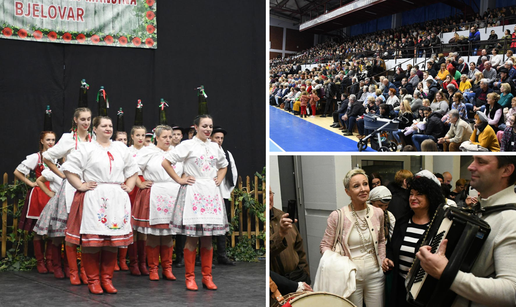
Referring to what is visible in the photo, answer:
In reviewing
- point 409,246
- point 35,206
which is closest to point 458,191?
point 409,246

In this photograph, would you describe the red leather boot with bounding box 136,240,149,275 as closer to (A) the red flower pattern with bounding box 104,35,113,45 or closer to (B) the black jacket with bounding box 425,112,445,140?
(A) the red flower pattern with bounding box 104,35,113,45

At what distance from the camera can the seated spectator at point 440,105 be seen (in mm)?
5258

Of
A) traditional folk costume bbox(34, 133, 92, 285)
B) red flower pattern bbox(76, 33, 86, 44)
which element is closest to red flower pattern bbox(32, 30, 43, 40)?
red flower pattern bbox(76, 33, 86, 44)

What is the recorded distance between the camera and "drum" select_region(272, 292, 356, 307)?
1975 mm

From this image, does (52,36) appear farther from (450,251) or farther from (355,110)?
(450,251)

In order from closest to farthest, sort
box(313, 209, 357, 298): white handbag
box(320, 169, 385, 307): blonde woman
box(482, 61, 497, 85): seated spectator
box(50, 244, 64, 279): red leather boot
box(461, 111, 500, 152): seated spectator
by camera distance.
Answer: box(313, 209, 357, 298): white handbag, box(320, 169, 385, 307): blonde woman, box(461, 111, 500, 152): seated spectator, box(50, 244, 64, 279): red leather boot, box(482, 61, 497, 85): seated spectator

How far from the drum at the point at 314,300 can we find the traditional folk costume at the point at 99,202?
207 cm

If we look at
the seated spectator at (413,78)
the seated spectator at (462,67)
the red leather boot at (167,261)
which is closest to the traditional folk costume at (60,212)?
the red leather boot at (167,261)

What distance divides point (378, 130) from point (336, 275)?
2.28m

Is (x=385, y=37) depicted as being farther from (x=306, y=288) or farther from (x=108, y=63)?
(x=306, y=288)

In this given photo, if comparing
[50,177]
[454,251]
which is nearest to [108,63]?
[50,177]

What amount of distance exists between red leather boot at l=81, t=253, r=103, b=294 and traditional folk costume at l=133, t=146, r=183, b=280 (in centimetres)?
61

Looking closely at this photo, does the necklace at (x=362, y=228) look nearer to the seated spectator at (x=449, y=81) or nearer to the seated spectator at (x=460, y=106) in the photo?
the seated spectator at (x=460, y=106)

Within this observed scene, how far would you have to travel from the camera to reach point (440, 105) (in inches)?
215
